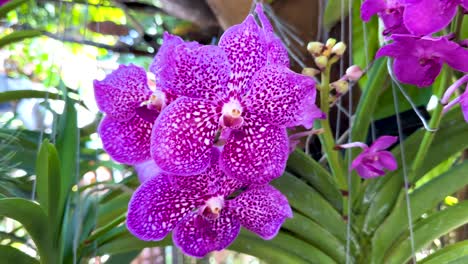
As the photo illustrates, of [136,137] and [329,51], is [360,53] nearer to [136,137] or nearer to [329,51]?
[329,51]

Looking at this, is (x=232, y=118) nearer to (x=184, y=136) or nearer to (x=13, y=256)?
(x=184, y=136)

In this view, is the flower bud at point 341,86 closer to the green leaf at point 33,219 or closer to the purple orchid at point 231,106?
the purple orchid at point 231,106

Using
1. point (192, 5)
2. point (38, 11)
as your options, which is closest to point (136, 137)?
point (192, 5)

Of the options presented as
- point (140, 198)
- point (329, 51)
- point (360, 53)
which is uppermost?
point (360, 53)

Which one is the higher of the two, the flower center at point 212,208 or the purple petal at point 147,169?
the purple petal at point 147,169

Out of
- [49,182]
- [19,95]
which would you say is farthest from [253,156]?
[19,95]

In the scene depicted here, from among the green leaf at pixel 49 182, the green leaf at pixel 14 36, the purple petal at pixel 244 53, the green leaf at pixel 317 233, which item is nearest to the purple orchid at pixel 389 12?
the purple petal at pixel 244 53
